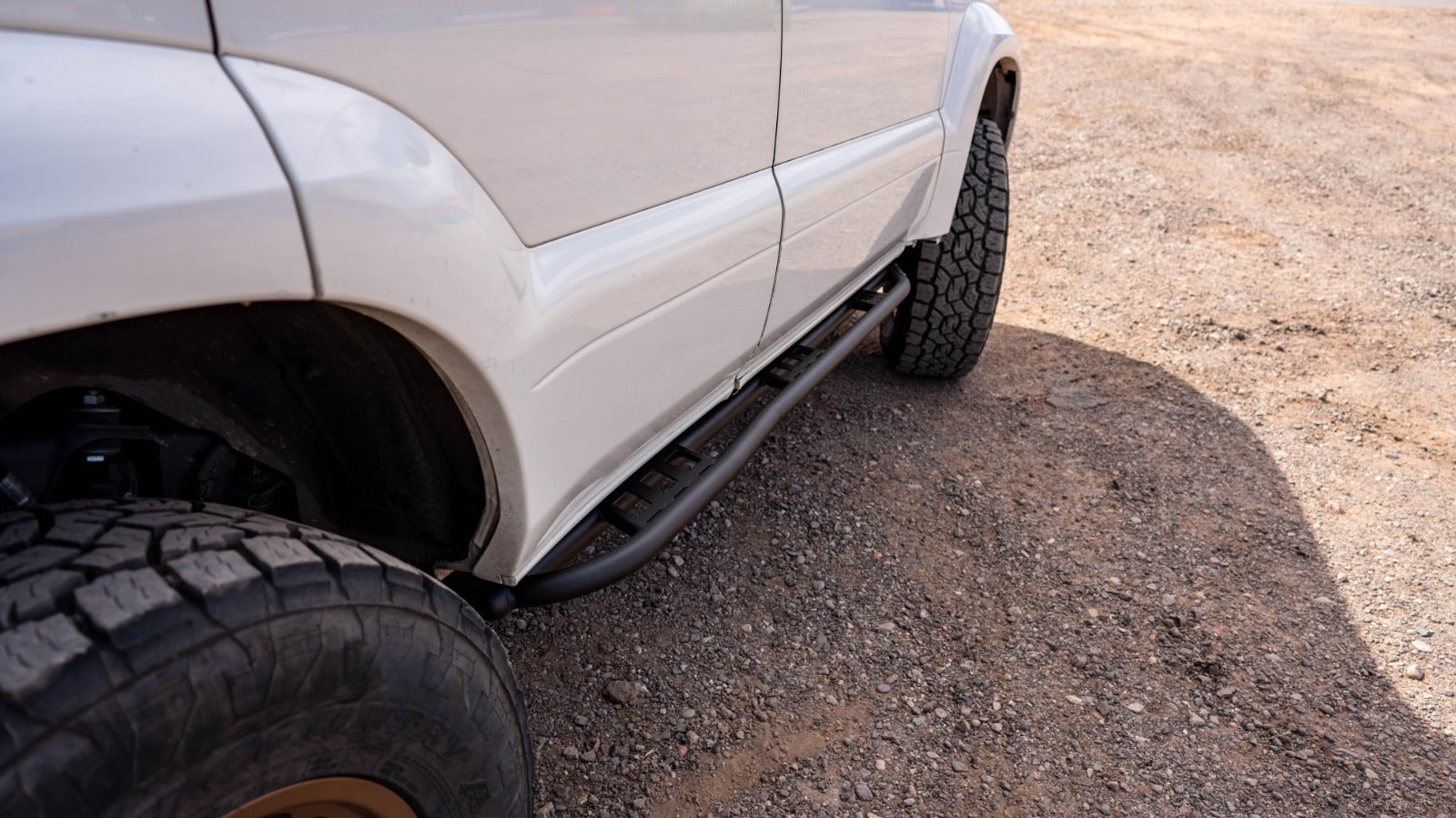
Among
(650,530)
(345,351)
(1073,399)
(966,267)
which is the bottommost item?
(1073,399)

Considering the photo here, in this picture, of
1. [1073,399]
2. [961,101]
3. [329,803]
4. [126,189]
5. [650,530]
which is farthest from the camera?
[1073,399]

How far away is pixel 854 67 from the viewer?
7.18 feet

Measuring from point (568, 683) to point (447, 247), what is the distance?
50.5 inches

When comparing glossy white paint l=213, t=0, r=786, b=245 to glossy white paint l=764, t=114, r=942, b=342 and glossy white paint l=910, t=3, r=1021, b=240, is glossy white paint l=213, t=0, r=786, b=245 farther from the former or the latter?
glossy white paint l=910, t=3, r=1021, b=240

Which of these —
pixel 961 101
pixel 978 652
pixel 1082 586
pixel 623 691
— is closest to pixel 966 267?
pixel 961 101

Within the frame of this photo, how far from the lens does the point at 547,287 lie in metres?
1.36

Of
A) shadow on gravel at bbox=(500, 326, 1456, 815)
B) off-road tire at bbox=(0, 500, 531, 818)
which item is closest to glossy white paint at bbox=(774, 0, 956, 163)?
shadow on gravel at bbox=(500, 326, 1456, 815)

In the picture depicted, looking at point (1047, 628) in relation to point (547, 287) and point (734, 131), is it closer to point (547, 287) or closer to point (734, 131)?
point (734, 131)

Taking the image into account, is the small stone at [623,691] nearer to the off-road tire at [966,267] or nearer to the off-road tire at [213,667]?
the off-road tire at [213,667]

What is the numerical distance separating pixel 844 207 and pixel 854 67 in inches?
12.2

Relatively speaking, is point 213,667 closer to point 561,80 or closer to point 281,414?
point 281,414

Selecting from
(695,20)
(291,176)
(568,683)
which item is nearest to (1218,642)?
(568,683)

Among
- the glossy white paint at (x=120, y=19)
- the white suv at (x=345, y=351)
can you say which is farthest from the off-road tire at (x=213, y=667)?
the glossy white paint at (x=120, y=19)

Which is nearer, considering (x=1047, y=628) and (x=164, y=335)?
(x=164, y=335)
